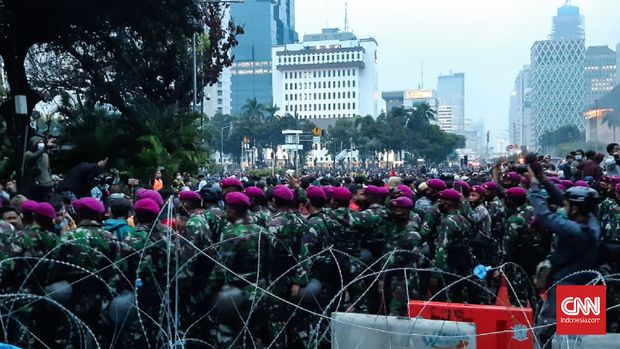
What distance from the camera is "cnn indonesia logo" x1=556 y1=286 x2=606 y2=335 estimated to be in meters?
5.13

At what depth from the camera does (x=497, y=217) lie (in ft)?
30.4

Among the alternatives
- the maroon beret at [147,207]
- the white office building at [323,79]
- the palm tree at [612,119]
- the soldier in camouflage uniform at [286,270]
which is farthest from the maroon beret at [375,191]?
the white office building at [323,79]

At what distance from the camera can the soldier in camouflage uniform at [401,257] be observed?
7047 millimetres

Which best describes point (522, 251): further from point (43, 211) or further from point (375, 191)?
point (43, 211)

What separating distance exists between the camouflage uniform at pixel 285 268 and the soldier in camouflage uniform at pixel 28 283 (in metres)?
2.00

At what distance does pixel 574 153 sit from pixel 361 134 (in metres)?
78.7

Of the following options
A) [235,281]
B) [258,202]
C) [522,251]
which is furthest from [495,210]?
[235,281]

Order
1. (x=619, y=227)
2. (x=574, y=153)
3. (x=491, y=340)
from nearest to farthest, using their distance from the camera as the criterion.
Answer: (x=491, y=340) → (x=619, y=227) → (x=574, y=153)

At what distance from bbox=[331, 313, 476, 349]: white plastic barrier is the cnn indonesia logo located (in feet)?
2.16

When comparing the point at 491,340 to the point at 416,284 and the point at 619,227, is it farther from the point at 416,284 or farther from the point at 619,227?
the point at 619,227

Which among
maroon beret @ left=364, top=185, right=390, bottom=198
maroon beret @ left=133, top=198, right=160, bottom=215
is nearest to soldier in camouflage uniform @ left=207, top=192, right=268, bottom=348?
maroon beret @ left=133, top=198, right=160, bottom=215

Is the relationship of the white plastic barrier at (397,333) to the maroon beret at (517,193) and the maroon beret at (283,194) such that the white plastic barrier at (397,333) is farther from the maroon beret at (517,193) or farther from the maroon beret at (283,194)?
the maroon beret at (517,193)

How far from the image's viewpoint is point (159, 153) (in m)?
16.8


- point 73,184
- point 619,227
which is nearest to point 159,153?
point 73,184
